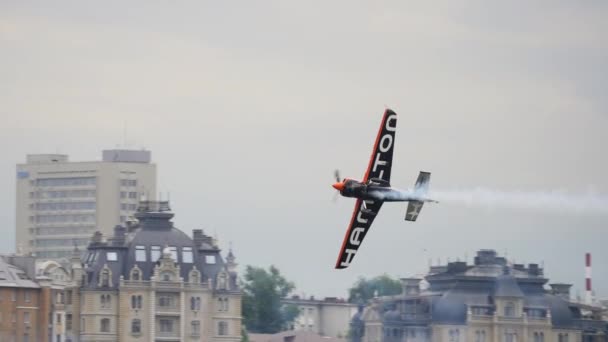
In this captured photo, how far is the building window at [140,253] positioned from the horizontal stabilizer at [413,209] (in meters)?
80.3

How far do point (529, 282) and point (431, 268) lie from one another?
11.2 m

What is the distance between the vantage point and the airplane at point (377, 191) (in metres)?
69.1

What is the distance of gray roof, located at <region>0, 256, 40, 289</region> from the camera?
444 ft

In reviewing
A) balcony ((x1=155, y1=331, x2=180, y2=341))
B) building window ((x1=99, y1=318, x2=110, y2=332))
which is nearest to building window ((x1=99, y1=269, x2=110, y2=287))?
building window ((x1=99, y1=318, x2=110, y2=332))

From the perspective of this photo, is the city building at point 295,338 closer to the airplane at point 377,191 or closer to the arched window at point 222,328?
the arched window at point 222,328

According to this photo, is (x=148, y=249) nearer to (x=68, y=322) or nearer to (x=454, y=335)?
(x=68, y=322)

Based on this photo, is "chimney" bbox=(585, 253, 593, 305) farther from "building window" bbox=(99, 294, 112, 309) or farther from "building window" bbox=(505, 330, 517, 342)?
"building window" bbox=(99, 294, 112, 309)

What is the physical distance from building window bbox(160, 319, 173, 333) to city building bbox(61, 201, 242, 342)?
3.1 inches

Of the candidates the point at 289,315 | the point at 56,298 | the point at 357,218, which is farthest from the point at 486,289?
the point at 357,218

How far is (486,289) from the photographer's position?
146m

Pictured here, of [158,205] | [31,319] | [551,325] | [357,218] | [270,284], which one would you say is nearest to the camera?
[357,218]

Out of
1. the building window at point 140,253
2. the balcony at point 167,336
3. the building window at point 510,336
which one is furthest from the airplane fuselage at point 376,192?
the building window at point 140,253

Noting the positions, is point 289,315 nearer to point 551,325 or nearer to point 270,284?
point 270,284

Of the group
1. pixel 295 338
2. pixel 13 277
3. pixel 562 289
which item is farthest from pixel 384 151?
pixel 562 289
